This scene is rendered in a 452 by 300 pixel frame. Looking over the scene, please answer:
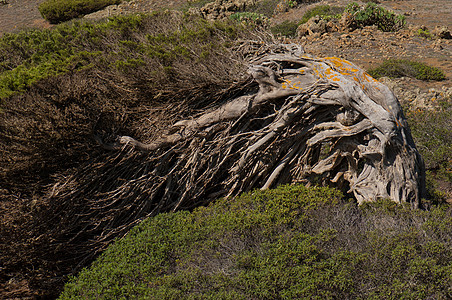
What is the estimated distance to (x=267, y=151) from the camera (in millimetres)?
6352

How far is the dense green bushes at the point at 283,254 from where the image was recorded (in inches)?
156

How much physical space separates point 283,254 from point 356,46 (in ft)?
40.7

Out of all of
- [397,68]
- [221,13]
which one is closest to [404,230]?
[397,68]

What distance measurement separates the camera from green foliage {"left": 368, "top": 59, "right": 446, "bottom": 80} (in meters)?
11.9

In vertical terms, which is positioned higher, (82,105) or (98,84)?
(98,84)

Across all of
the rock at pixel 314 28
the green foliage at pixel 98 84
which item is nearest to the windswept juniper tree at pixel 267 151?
the green foliage at pixel 98 84

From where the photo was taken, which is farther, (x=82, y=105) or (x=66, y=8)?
(x=66, y=8)

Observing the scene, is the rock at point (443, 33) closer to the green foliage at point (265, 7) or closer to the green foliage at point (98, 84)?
the green foliage at point (265, 7)

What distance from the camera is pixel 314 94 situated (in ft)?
19.2

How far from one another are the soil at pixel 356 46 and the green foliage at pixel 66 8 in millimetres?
896

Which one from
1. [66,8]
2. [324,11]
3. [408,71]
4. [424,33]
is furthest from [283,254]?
[66,8]

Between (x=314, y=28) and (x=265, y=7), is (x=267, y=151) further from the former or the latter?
(x=265, y=7)

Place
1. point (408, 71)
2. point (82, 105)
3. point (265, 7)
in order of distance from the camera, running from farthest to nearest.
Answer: point (265, 7), point (408, 71), point (82, 105)

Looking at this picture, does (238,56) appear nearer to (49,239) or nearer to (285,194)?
(285,194)
